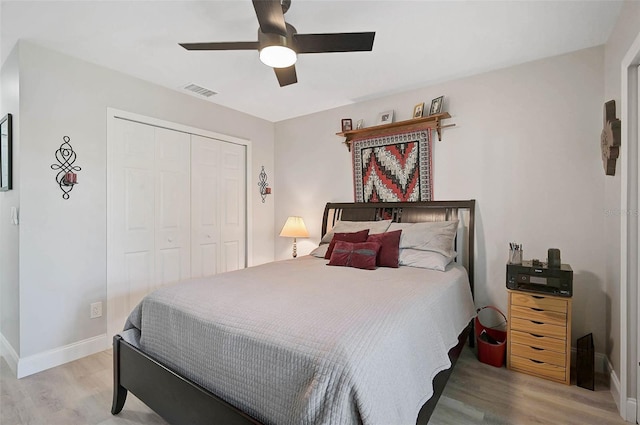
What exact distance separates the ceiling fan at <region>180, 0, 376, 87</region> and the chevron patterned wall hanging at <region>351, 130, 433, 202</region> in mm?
1615

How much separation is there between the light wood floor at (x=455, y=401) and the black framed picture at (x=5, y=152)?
4.86 ft

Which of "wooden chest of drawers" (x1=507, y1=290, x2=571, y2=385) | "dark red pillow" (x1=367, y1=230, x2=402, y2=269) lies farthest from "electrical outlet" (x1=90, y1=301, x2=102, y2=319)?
"wooden chest of drawers" (x1=507, y1=290, x2=571, y2=385)

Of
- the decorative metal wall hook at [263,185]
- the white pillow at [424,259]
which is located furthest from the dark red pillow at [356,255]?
the decorative metal wall hook at [263,185]

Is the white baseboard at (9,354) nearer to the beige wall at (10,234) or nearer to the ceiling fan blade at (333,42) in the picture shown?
the beige wall at (10,234)

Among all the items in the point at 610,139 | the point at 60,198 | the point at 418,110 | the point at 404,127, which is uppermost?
the point at 418,110

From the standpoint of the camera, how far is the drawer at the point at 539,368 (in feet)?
7.07

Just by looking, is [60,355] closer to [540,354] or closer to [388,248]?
[388,248]

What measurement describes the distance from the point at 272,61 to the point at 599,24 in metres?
2.28

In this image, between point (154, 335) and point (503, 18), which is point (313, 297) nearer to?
point (154, 335)

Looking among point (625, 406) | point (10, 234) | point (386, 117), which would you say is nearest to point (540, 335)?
point (625, 406)

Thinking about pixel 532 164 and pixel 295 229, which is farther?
pixel 295 229

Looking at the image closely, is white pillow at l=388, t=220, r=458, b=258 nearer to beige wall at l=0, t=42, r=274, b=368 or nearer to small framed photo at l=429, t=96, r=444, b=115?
small framed photo at l=429, t=96, r=444, b=115

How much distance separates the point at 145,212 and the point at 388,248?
2.42 metres

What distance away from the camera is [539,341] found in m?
2.24
